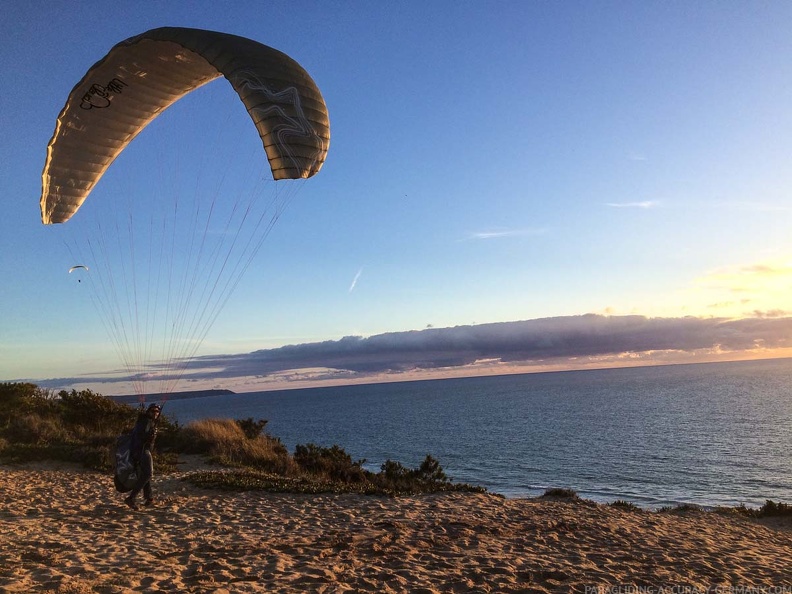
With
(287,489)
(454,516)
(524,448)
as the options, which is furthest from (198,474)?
(524,448)

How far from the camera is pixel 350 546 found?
7109mm

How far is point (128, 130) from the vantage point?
10047 millimetres

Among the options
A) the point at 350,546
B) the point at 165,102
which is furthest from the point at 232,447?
Answer: the point at 350,546

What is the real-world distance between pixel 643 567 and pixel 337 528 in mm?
4483

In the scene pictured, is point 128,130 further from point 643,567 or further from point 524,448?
point 524,448

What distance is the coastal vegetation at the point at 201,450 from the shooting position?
1272 cm

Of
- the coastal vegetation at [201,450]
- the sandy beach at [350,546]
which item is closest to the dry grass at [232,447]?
the coastal vegetation at [201,450]

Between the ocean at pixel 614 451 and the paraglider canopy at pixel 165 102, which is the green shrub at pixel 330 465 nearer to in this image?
the ocean at pixel 614 451

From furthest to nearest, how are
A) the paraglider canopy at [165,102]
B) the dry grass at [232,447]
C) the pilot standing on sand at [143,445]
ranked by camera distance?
the dry grass at [232,447] → the pilot standing on sand at [143,445] → the paraglider canopy at [165,102]

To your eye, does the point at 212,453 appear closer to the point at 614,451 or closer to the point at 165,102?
the point at 165,102

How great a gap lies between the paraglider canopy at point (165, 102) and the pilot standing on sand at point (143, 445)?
163 inches

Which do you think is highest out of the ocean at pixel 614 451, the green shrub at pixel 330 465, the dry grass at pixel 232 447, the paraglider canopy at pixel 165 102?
the paraglider canopy at pixel 165 102

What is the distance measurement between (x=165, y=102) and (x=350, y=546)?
29.1 ft

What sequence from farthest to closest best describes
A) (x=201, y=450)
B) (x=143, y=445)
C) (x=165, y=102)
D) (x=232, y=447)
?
(x=232, y=447) → (x=201, y=450) → (x=165, y=102) → (x=143, y=445)
